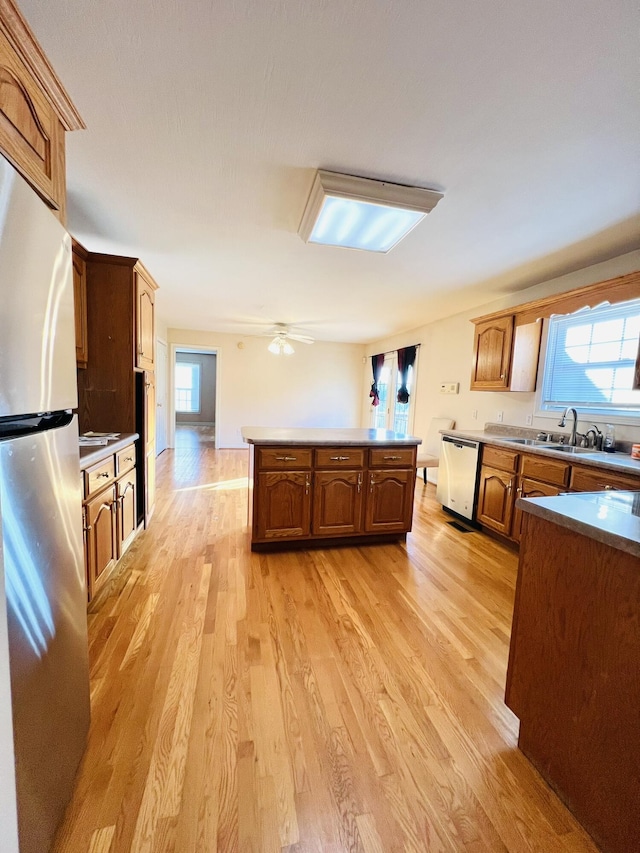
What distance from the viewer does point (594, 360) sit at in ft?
9.24

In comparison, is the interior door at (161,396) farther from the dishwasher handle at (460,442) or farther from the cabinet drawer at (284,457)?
the dishwasher handle at (460,442)

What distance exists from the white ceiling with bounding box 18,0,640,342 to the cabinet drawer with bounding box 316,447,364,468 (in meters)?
1.59

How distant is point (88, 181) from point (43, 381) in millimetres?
1706

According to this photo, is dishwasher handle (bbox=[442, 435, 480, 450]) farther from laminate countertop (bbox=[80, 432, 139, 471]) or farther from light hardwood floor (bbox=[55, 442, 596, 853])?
laminate countertop (bbox=[80, 432, 139, 471])

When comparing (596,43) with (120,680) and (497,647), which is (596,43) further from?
(120,680)

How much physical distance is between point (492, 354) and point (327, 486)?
2235 millimetres

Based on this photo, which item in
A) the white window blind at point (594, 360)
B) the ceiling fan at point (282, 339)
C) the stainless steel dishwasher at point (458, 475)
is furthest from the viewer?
A: the ceiling fan at point (282, 339)

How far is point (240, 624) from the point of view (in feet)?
5.99

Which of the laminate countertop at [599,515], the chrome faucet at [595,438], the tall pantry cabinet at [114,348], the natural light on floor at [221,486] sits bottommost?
the natural light on floor at [221,486]

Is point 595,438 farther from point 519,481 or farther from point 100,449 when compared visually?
point 100,449

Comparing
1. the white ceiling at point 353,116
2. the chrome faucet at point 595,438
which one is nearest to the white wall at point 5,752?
the white ceiling at point 353,116

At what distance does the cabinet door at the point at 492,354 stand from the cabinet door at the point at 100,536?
3.46 meters

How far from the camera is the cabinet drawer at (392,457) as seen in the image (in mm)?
2715

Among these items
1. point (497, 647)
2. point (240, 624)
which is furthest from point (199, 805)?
point (497, 647)
